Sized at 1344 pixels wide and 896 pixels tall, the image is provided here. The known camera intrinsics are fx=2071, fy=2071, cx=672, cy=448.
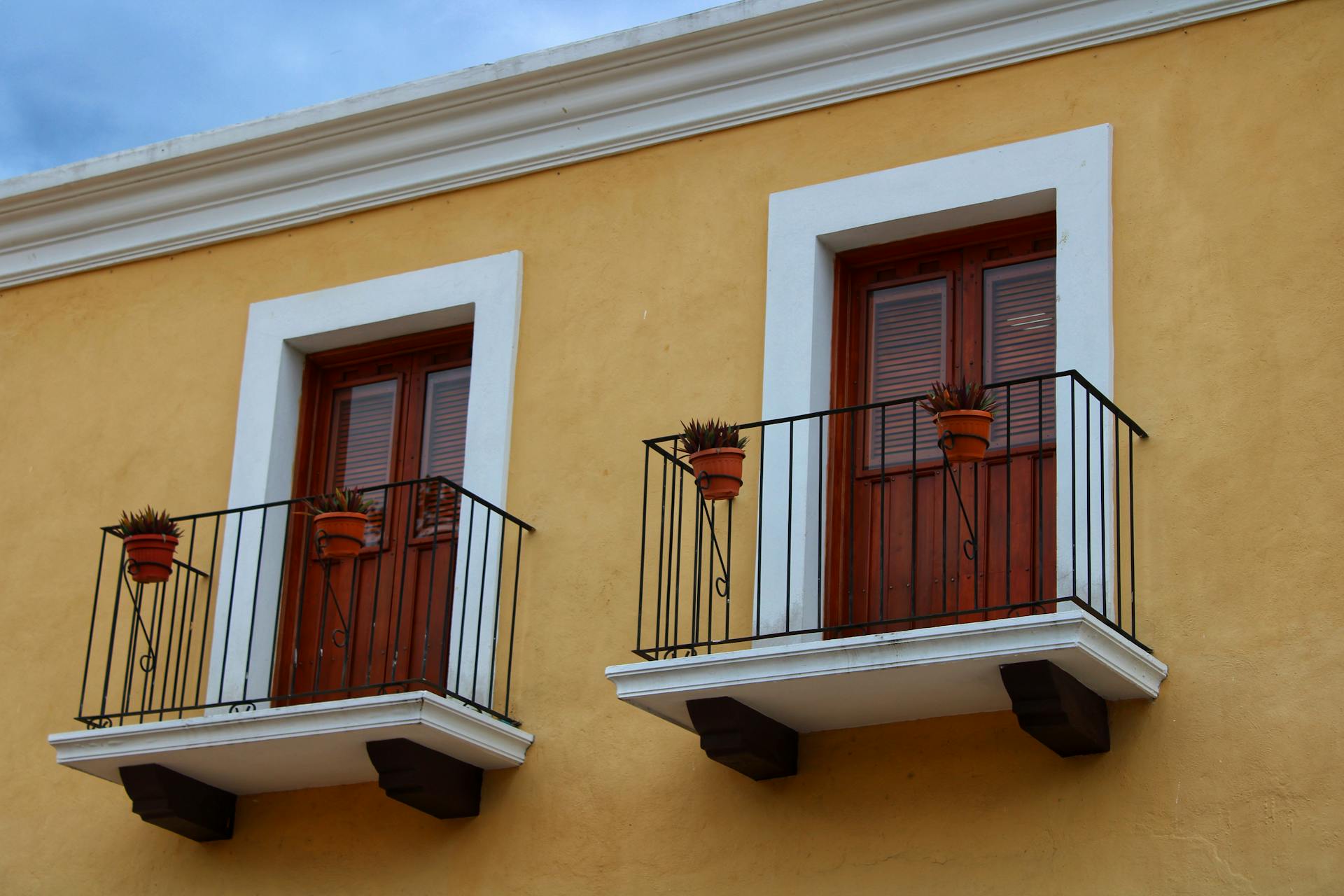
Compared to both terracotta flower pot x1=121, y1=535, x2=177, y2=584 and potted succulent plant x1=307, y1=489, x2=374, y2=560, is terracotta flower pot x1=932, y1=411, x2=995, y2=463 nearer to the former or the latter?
potted succulent plant x1=307, y1=489, x2=374, y2=560

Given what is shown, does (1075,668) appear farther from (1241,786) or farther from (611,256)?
(611,256)

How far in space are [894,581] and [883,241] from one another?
1.58 m

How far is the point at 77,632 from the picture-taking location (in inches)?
408

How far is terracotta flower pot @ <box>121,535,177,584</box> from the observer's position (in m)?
9.49

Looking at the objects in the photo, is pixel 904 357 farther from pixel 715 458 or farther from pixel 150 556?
pixel 150 556

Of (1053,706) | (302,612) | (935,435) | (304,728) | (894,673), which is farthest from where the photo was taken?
(302,612)

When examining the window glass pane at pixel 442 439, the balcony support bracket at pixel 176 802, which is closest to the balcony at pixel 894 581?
the window glass pane at pixel 442 439

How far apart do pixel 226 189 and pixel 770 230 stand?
3.14 meters

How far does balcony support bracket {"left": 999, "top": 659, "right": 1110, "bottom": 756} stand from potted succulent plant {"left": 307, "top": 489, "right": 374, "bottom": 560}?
9.85 ft

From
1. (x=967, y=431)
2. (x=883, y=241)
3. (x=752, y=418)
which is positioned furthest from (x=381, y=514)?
(x=967, y=431)

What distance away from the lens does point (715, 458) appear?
838 centimetres

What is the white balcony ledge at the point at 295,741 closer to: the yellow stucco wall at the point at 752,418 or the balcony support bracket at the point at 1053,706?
the yellow stucco wall at the point at 752,418

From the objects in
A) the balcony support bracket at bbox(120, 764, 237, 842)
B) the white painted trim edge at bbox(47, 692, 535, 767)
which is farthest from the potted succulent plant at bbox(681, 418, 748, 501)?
the balcony support bracket at bbox(120, 764, 237, 842)

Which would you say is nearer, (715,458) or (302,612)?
(715,458)
